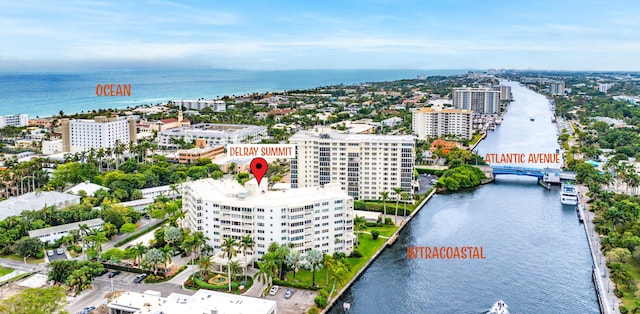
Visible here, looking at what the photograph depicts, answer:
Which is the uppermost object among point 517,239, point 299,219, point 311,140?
point 311,140

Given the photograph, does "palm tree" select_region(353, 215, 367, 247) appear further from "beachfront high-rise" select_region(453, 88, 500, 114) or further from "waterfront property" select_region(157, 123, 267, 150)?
"beachfront high-rise" select_region(453, 88, 500, 114)

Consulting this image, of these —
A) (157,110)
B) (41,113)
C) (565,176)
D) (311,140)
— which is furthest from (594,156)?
(41,113)

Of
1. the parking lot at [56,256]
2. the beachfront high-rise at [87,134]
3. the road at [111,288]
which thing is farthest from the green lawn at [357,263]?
the beachfront high-rise at [87,134]

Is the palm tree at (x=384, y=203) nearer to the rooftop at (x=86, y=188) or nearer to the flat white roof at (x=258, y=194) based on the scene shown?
the flat white roof at (x=258, y=194)

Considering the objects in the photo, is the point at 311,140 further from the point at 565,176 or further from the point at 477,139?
the point at 477,139

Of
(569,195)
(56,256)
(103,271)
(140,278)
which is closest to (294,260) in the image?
(140,278)

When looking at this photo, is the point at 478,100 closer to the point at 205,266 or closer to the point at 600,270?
the point at 600,270
